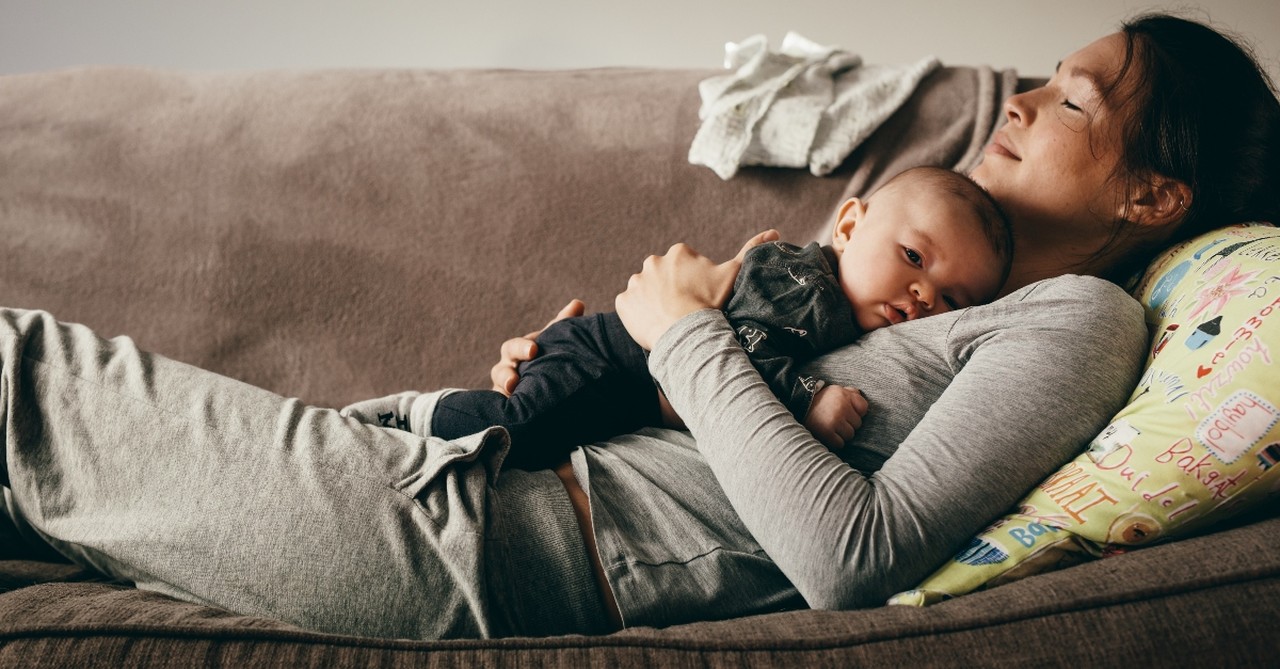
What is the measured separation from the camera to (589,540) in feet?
3.05

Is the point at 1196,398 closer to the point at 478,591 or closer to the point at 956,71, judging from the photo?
the point at 478,591

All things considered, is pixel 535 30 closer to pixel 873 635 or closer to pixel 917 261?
pixel 917 261

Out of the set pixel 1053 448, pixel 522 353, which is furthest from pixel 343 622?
pixel 1053 448

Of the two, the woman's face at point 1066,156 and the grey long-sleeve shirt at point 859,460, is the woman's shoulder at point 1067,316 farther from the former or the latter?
the woman's face at point 1066,156

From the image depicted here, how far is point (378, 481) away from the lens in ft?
→ 2.94

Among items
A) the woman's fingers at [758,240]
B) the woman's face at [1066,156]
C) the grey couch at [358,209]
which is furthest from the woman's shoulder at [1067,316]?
the grey couch at [358,209]

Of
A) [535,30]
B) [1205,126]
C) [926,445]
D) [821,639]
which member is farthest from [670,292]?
[535,30]

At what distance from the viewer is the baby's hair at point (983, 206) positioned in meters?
1.09

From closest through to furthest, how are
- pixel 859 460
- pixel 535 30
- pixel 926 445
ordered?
pixel 926 445 → pixel 859 460 → pixel 535 30

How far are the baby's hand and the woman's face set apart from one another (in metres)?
0.44

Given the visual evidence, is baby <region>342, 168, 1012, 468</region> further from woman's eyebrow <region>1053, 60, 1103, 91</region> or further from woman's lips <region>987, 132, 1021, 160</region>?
woman's eyebrow <region>1053, 60, 1103, 91</region>

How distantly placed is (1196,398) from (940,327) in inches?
10.7

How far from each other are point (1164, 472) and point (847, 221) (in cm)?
54

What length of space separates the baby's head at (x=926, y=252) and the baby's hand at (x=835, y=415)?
0.19 m
